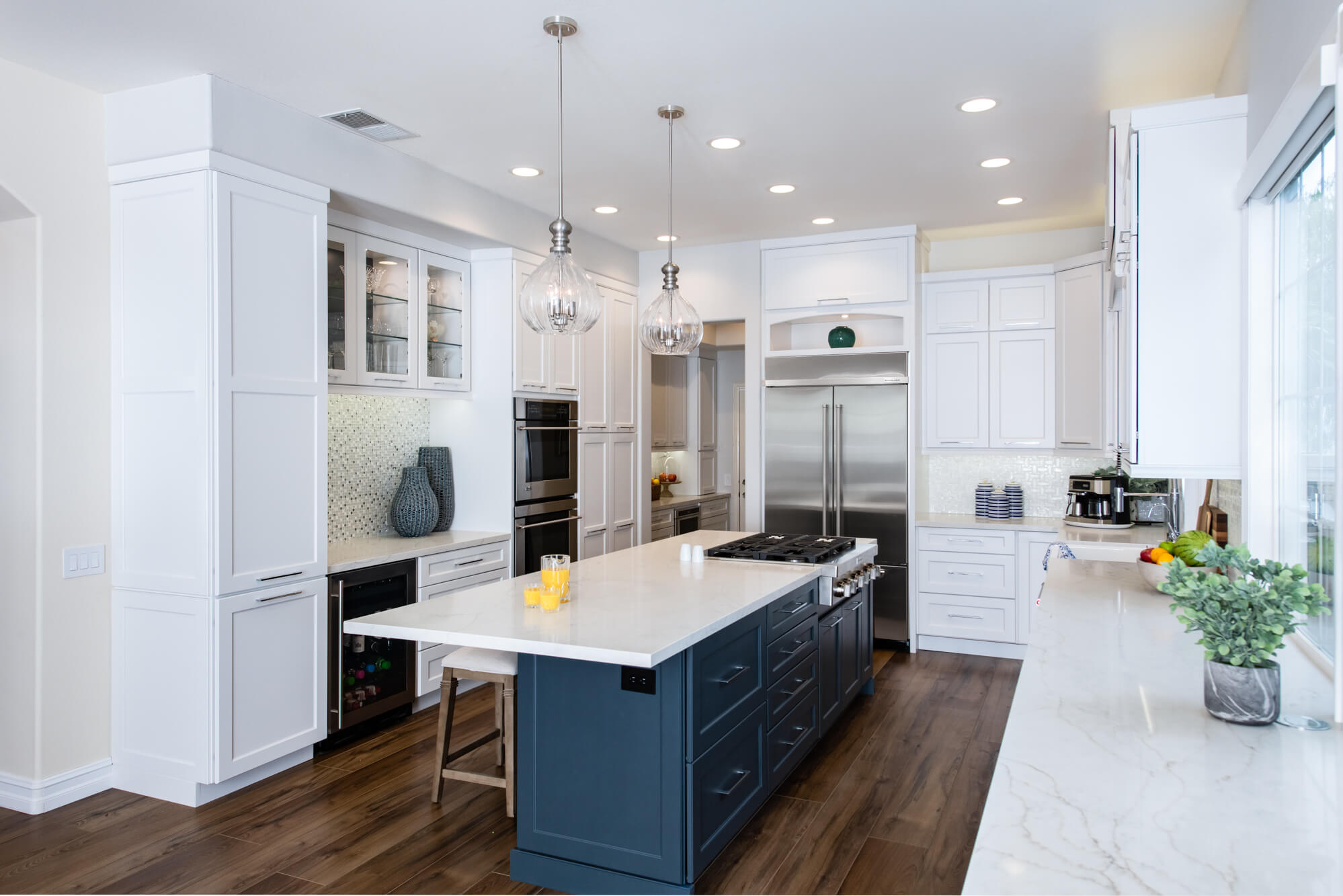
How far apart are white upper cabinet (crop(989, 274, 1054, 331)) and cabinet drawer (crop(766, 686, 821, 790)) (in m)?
3.14

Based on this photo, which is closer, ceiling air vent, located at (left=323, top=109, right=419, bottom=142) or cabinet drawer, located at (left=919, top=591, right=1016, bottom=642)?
ceiling air vent, located at (left=323, top=109, right=419, bottom=142)

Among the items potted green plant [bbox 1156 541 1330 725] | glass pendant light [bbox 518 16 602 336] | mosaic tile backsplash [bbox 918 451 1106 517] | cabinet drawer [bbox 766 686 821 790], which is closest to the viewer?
potted green plant [bbox 1156 541 1330 725]

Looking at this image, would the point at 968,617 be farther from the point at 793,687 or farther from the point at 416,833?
the point at 416,833

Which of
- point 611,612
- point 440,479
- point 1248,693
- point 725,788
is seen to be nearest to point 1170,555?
point 1248,693

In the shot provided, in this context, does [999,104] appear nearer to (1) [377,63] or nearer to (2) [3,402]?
(1) [377,63]

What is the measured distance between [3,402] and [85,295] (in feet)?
1.62

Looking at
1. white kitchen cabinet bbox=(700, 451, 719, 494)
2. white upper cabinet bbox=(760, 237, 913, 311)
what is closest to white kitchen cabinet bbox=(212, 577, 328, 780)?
white upper cabinet bbox=(760, 237, 913, 311)

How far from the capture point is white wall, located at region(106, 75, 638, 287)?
319 centimetres

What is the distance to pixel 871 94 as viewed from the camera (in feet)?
11.1

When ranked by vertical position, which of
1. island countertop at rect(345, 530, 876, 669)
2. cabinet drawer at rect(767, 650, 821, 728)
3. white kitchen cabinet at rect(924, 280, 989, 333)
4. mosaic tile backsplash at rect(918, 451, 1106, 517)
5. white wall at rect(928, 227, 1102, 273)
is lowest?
cabinet drawer at rect(767, 650, 821, 728)

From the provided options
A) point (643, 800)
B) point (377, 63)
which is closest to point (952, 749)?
point (643, 800)

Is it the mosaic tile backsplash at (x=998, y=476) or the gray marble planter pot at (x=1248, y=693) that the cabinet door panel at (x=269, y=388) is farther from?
the mosaic tile backsplash at (x=998, y=476)

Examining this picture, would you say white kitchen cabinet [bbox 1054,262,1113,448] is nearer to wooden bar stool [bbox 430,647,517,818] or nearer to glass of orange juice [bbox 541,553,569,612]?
glass of orange juice [bbox 541,553,569,612]

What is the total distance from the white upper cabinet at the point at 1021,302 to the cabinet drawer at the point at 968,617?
5.86 ft
